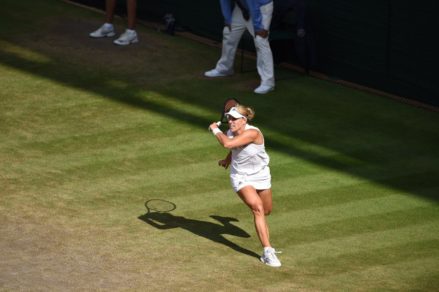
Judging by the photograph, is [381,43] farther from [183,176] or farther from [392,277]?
[392,277]

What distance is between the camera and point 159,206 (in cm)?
1531

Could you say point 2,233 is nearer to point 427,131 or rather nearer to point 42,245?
point 42,245

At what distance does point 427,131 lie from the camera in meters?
18.3

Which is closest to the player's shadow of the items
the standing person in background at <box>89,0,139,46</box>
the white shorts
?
the white shorts

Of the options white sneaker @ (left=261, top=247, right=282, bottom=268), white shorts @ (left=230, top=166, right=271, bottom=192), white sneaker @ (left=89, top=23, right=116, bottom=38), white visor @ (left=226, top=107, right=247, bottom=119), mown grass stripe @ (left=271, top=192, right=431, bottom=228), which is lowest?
white sneaker @ (left=89, top=23, right=116, bottom=38)

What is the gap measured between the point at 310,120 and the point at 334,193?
2983mm

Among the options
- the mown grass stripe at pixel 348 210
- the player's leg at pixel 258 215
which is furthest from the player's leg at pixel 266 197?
the mown grass stripe at pixel 348 210

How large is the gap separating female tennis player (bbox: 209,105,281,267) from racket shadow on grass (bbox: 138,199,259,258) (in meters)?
0.69

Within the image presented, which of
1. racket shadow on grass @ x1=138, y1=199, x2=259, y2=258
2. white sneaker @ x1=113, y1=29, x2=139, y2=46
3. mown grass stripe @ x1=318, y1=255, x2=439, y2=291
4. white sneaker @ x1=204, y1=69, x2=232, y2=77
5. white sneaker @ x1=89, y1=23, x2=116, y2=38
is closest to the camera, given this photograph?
mown grass stripe @ x1=318, y1=255, x2=439, y2=291

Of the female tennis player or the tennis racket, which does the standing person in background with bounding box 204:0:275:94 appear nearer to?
the tennis racket

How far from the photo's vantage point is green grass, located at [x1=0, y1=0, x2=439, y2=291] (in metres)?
13.5

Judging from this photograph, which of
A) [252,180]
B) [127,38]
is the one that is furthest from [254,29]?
[252,180]

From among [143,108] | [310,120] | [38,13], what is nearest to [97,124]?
[143,108]

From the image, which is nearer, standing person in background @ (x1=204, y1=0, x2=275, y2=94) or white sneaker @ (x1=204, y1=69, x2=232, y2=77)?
standing person in background @ (x1=204, y1=0, x2=275, y2=94)
